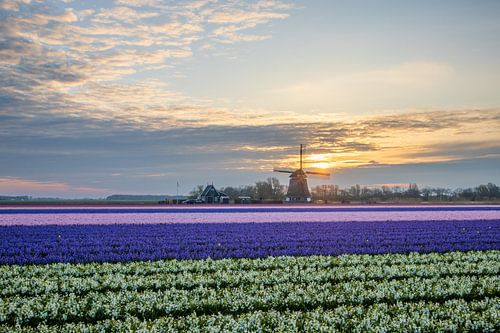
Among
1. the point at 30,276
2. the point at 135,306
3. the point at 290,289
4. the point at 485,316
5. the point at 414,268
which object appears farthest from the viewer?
the point at 414,268

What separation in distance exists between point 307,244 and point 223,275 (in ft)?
27.1

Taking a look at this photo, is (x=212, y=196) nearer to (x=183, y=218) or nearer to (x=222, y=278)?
(x=183, y=218)

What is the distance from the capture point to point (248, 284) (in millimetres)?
13414

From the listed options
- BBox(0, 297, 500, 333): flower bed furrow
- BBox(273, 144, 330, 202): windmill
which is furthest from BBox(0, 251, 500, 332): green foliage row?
BBox(273, 144, 330, 202): windmill

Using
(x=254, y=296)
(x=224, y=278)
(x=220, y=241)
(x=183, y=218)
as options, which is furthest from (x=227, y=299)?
→ (x=183, y=218)

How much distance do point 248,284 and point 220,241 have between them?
9.64 metres

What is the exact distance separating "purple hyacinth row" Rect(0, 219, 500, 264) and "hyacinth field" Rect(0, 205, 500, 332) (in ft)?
Result: 0.31

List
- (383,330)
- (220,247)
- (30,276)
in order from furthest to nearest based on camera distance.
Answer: (220,247) < (30,276) < (383,330)

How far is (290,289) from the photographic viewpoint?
41.3ft

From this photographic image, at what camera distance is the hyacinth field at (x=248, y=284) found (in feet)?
31.8

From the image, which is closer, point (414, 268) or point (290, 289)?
point (290, 289)

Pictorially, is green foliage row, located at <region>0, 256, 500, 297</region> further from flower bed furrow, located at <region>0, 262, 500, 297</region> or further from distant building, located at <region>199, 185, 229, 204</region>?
distant building, located at <region>199, 185, 229, 204</region>

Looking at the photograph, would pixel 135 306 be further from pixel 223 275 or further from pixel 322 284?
pixel 322 284

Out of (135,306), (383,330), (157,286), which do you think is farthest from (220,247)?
(383,330)
